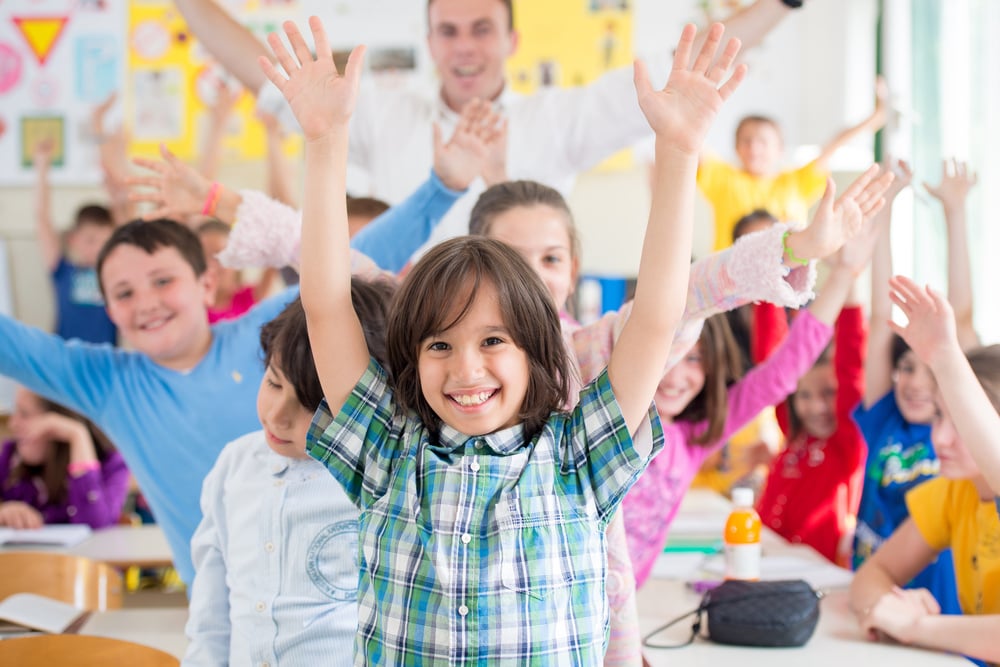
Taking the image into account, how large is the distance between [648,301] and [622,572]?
1.65 feet

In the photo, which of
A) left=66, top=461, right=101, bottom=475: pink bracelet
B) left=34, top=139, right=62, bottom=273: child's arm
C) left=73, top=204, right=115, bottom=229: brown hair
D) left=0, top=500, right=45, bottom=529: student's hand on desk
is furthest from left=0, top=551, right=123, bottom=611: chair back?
left=34, top=139, right=62, bottom=273: child's arm

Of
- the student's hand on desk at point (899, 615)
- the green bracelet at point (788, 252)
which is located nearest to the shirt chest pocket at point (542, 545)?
the green bracelet at point (788, 252)

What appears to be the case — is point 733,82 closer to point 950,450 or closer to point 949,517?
point 950,450

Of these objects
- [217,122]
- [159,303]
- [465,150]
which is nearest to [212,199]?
[159,303]

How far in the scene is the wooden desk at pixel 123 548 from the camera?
2.70 meters

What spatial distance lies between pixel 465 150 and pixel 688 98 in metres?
0.93

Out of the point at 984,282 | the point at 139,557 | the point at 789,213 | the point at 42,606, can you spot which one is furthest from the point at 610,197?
the point at 42,606

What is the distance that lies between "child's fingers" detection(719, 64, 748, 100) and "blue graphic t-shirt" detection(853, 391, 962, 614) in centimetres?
161

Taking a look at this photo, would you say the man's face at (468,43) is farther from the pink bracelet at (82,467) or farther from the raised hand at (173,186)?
the pink bracelet at (82,467)

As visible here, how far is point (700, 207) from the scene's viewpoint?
5.29 m

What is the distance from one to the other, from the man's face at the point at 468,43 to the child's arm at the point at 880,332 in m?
1.09

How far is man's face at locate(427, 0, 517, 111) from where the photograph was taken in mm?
2615

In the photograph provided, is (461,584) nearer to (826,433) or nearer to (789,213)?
(826,433)

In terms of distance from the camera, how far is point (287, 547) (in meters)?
1.48
